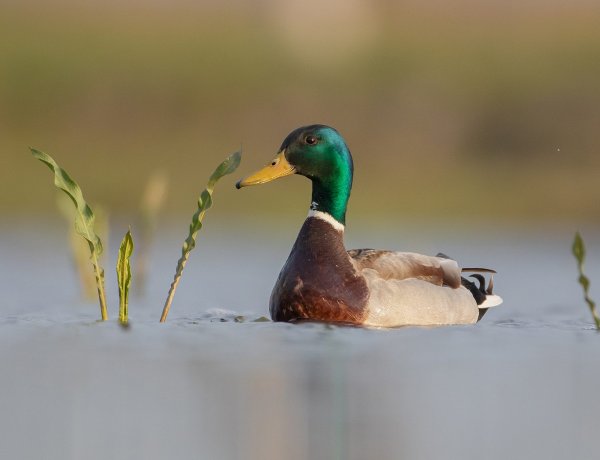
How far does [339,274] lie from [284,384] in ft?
6.84

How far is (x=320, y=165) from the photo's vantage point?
943cm

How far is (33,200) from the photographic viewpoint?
17.0m

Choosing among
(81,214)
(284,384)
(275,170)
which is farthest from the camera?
(275,170)

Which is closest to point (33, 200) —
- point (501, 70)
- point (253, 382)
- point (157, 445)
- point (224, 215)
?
point (224, 215)

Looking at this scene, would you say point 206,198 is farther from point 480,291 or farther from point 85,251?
point 480,291

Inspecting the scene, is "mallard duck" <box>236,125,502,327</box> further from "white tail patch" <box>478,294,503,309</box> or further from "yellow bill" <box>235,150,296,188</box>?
"white tail patch" <box>478,294,503,309</box>

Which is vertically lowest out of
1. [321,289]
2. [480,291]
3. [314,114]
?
[321,289]

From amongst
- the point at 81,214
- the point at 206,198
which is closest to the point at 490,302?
the point at 206,198

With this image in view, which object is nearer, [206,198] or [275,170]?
[206,198]

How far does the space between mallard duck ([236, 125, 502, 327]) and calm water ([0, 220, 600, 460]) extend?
21 centimetres

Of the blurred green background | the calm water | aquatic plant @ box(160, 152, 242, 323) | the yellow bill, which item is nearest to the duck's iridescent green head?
the yellow bill

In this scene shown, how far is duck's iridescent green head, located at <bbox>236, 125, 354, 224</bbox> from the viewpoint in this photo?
30.8ft

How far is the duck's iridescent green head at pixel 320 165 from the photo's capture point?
939 centimetres

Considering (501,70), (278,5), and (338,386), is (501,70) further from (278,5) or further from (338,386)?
(338,386)
